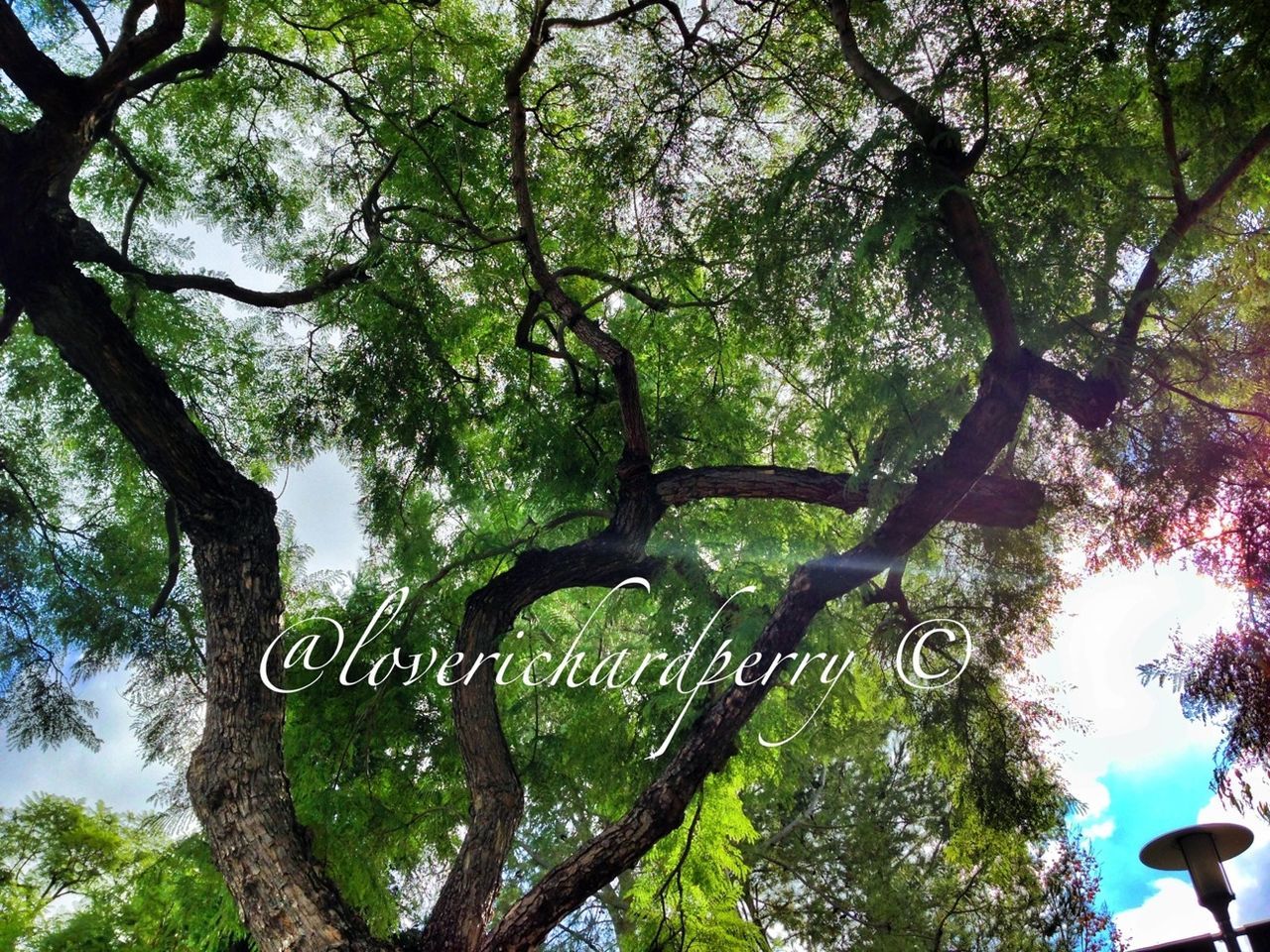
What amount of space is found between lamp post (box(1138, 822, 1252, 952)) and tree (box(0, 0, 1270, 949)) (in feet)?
2.41

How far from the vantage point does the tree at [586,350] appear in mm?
3955

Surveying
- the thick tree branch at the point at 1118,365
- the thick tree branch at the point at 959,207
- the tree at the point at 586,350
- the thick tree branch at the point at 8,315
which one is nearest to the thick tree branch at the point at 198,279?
the tree at the point at 586,350

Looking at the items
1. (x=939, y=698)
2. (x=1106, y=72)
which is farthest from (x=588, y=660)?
(x=1106, y=72)

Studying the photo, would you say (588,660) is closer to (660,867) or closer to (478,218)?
(660,867)

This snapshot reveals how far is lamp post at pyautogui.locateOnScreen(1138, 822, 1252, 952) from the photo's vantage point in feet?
16.3

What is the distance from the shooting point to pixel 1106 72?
12.6 feet

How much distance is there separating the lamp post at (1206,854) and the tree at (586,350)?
0.73m

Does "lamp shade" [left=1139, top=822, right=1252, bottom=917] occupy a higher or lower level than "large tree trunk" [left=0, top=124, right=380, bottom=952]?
lower

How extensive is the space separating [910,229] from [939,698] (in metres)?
3.56

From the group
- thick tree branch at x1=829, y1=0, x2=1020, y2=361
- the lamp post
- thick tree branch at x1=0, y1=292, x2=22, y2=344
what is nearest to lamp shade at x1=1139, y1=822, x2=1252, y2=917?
the lamp post

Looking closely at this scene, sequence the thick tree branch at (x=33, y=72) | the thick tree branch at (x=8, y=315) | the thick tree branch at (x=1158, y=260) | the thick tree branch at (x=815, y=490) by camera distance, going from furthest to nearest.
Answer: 1. the thick tree branch at (x=8, y=315)
2. the thick tree branch at (x=815, y=490)
3. the thick tree branch at (x=33, y=72)
4. the thick tree branch at (x=1158, y=260)

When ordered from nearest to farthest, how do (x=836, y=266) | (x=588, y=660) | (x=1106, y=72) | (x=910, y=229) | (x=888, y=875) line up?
1. (x=910, y=229)
2. (x=1106, y=72)
3. (x=836, y=266)
4. (x=588, y=660)
5. (x=888, y=875)

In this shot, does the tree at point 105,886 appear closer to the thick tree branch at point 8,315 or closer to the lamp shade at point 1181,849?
the thick tree branch at point 8,315

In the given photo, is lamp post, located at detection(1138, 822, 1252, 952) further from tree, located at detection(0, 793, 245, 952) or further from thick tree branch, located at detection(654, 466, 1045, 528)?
tree, located at detection(0, 793, 245, 952)
